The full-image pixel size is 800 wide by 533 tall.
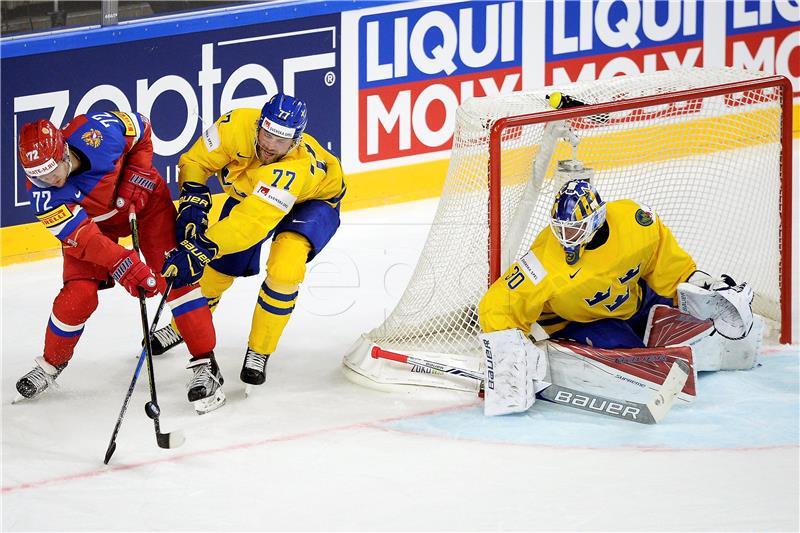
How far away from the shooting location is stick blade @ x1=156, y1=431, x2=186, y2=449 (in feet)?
11.8

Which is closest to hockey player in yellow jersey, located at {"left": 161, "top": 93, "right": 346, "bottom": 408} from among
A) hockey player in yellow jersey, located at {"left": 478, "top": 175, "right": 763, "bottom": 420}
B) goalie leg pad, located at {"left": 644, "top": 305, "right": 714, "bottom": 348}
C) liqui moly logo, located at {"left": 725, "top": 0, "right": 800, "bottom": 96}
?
hockey player in yellow jersey, located at {"left": 478, "top": 175, "right": 763, "bottom": 420}

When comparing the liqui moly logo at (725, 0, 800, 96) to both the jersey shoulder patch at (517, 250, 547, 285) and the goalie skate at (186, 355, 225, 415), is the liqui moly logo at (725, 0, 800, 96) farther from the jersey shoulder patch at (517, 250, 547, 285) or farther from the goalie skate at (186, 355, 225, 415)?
the goalie skate at (186, 355, 225, 415)

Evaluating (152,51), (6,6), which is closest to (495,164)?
(152,51)

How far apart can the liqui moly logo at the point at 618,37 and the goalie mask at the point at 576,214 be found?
2916mm

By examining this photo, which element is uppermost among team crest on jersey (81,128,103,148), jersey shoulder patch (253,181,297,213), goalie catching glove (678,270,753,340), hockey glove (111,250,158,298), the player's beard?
team crest on jersey (81,128,103,148)

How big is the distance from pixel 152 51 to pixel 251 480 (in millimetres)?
2944

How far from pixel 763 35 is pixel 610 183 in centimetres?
283

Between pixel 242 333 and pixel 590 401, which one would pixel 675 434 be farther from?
pixel 242 333

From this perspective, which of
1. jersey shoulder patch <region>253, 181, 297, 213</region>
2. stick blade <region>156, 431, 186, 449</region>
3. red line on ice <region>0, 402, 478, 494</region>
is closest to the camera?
red line on ice <region>0, 402, 478, 494</region>

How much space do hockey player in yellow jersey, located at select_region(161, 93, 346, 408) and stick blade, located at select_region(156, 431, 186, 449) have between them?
0.33 metres

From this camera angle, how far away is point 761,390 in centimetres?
398

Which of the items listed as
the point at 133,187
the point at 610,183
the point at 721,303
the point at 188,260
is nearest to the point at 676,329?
the point at 721,303

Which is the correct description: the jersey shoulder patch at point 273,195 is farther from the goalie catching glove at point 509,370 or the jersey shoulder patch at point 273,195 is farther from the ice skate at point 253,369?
the goalie catching glove at point 509,370

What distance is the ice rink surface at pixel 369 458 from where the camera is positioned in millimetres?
3158
